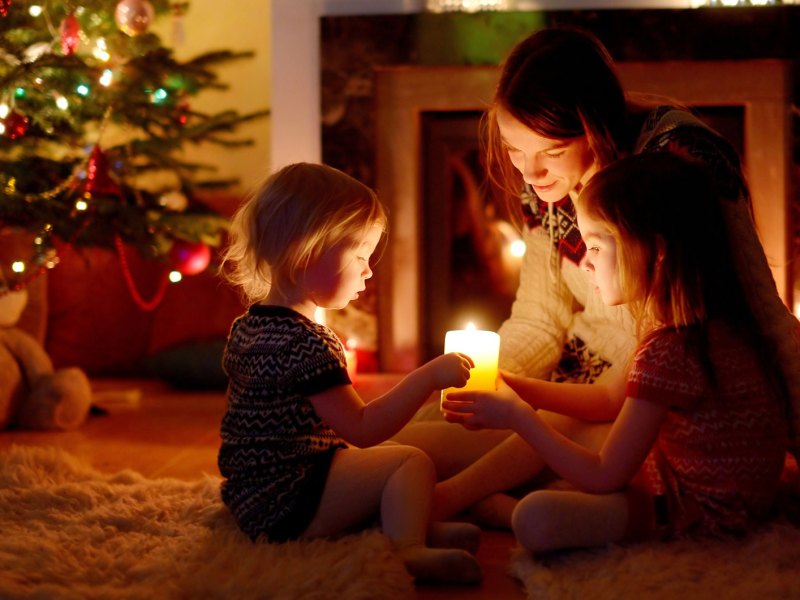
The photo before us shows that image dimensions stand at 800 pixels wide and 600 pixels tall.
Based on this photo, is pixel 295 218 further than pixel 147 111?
No

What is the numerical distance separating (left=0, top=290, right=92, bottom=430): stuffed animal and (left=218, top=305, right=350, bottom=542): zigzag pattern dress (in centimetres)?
127

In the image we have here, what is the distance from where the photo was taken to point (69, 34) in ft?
8.17

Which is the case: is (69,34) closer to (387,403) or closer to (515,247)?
(515,247)

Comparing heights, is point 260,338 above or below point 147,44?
below

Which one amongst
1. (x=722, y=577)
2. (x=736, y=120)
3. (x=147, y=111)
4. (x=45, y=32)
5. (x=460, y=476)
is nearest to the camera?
(x=722, y=577)

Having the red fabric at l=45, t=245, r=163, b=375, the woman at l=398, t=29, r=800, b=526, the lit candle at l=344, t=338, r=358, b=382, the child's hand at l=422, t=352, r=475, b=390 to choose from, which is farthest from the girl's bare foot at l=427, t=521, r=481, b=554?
the red fabric at l=45, t=245, r=163, b=375

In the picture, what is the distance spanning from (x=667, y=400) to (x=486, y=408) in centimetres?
24

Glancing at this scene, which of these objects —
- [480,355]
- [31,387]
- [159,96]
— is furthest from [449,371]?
[159,96]

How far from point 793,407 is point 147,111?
6.87 ft

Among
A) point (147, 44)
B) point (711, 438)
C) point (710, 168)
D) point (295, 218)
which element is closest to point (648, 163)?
point (710, 168)

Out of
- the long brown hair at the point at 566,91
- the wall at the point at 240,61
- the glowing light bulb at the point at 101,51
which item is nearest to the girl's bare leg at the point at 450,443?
the long brown hair at the point at 566,91

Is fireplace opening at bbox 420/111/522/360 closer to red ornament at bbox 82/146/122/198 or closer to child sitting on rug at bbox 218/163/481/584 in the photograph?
red ornament at bbox 82/146/122/198

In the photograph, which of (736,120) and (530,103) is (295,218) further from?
(736,120)

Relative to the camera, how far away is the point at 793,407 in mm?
1351
